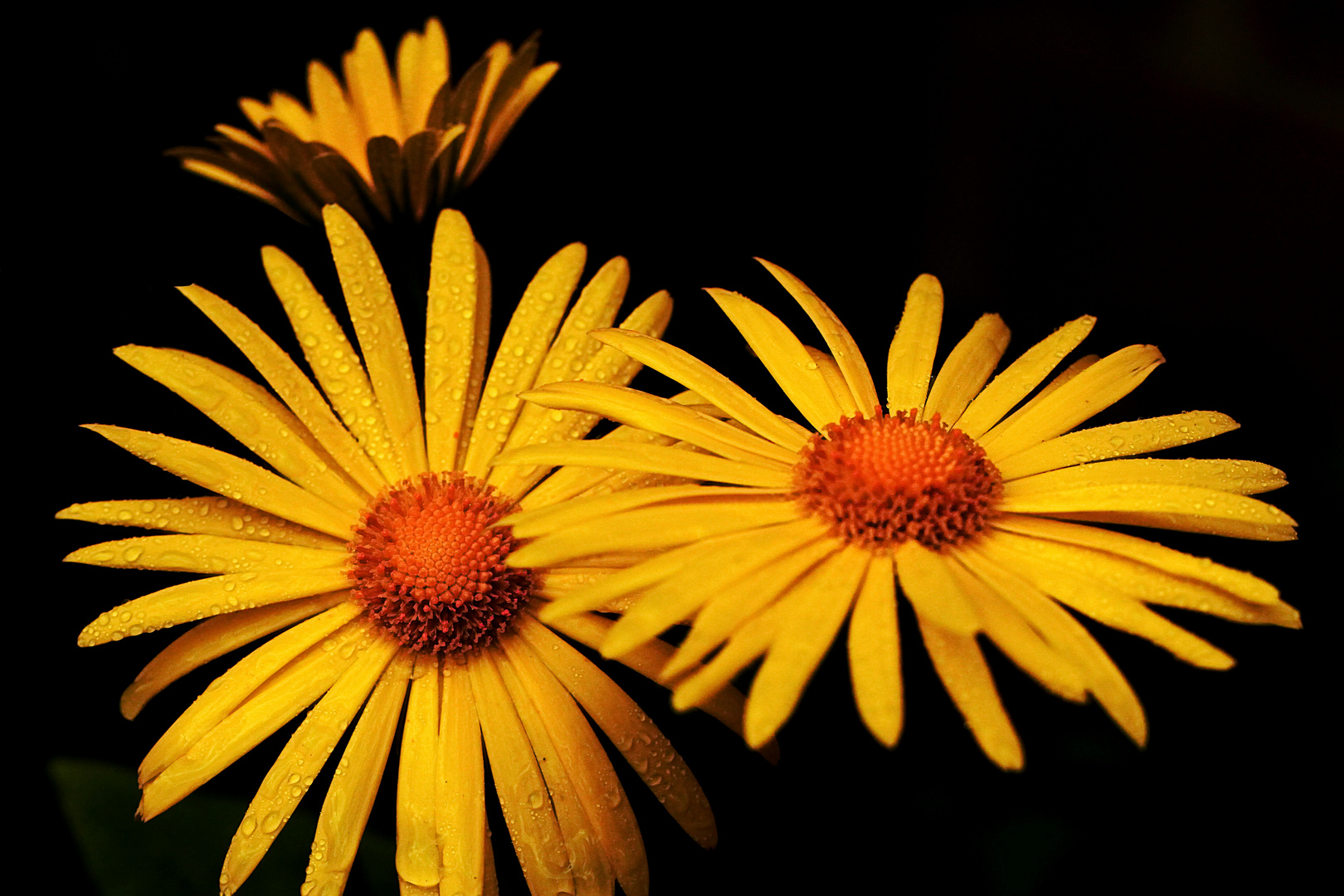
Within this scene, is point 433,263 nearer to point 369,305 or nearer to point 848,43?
point 369,305

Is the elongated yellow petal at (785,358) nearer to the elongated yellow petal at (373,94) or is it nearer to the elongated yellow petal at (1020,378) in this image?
the elongated yellow petal at (1020,378)

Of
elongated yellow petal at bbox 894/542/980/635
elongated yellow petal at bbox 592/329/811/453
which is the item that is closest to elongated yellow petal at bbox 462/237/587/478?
elongated yellow petal at bbox 592/329/811/453

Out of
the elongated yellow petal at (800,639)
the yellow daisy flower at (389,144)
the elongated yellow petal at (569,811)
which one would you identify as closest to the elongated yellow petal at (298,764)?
the elongated yellow petal at (569,811)

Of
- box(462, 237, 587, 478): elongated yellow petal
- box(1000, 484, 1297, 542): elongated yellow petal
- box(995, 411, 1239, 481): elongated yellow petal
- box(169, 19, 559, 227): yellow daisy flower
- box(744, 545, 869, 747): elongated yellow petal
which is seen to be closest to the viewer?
box(744, 545, 869, 747): elongated yellow petal

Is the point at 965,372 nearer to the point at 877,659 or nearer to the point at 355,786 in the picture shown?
the point at 877,659

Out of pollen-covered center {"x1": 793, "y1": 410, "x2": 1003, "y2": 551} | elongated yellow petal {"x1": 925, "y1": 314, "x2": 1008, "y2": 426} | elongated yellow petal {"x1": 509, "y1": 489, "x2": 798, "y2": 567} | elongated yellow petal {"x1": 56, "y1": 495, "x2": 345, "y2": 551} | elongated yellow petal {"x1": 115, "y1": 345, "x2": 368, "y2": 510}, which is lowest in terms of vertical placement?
elongated yellow petal {"x1": 509, "y1": 489, "x2": 798, "y2": 567}

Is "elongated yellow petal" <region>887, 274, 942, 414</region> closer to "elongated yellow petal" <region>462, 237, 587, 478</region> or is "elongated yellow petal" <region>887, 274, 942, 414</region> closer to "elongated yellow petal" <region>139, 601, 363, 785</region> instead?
"elongated yellow petal" <region>462, 237, 587, 478</region>

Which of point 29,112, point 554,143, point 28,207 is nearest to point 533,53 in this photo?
point 554,143
